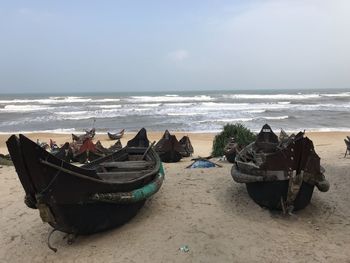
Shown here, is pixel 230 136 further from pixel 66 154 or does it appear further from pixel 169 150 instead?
pixel 66 154

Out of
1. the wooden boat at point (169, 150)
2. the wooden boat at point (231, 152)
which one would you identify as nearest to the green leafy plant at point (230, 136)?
the wooden boat at point (169, 150)

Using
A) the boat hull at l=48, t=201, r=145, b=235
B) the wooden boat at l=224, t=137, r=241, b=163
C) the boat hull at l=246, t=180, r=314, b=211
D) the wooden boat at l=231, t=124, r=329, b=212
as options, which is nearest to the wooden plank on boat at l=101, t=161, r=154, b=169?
the boat hull at l=48, t=201, r=145, b=235

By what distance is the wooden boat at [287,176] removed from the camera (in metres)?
6.77

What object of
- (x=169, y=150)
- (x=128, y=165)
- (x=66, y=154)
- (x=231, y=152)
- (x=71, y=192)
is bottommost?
(x=66, y=154)

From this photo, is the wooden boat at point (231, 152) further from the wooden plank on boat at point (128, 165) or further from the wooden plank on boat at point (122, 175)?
the wooden plank on boat at point (122, 175)

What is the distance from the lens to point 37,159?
5547mm

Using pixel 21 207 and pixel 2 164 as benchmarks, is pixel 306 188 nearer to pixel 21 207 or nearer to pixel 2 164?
pixel 21 207

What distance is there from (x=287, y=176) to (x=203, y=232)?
1540mm

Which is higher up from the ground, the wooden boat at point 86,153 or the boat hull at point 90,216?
the boat hull at point 90,216

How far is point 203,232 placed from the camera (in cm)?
648

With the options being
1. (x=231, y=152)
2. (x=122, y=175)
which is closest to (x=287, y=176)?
(x=122, y=175)

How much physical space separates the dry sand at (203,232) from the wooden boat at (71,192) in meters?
0.32

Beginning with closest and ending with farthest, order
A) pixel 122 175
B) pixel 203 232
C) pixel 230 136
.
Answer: pixel 203 232
pixel 122 175
pixel 230 136

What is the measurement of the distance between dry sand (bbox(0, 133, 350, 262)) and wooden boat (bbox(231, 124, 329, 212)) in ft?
0.85
